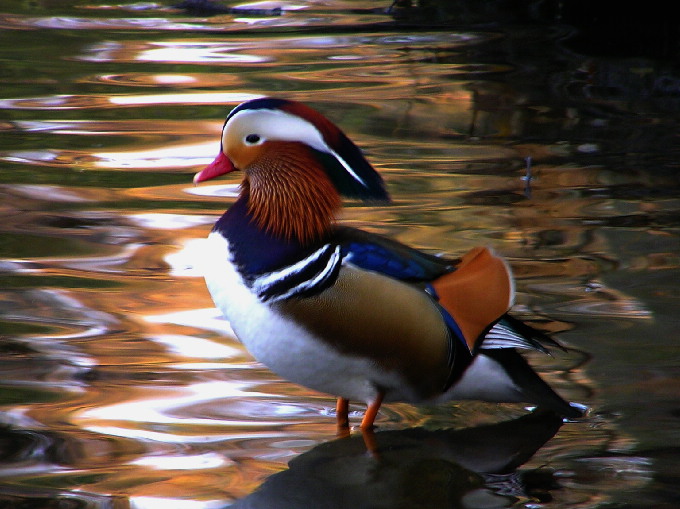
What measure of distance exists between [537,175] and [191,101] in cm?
232

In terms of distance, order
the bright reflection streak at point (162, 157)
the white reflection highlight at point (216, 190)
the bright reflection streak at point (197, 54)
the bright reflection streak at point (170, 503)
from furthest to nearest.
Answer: the bright reflection streak at point (197, 54) → the bright reflection streak at point (162, 157) → the white reflection highlight at point (216, 190) → the bright reflection streak at point (170, 503)

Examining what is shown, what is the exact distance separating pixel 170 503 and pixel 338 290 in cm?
66

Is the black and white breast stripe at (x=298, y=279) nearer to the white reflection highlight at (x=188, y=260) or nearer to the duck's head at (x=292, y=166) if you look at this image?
the duck's head at (x=292, y=166)

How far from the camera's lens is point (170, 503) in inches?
96.7

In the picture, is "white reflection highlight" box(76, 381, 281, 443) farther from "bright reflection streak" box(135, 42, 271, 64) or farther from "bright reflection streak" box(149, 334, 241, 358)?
"bright reflection streak" box(135, 42, 271, 64)

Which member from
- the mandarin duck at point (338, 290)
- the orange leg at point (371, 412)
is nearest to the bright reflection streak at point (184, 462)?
the mandarin duck at point (338, 290)

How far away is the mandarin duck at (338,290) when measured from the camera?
2.58 m

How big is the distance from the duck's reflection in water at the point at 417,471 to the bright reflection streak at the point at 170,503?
5 cm

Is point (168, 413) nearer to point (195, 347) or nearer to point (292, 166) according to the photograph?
point (195, 347)

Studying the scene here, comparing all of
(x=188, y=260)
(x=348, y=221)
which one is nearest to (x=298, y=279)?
(x=188, y=260)

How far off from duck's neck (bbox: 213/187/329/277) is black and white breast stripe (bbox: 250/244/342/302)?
0.08ft

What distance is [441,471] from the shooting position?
8.66ft

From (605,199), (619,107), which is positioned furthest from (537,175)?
(619,107)

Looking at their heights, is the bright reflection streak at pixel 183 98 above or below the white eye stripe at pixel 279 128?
below
